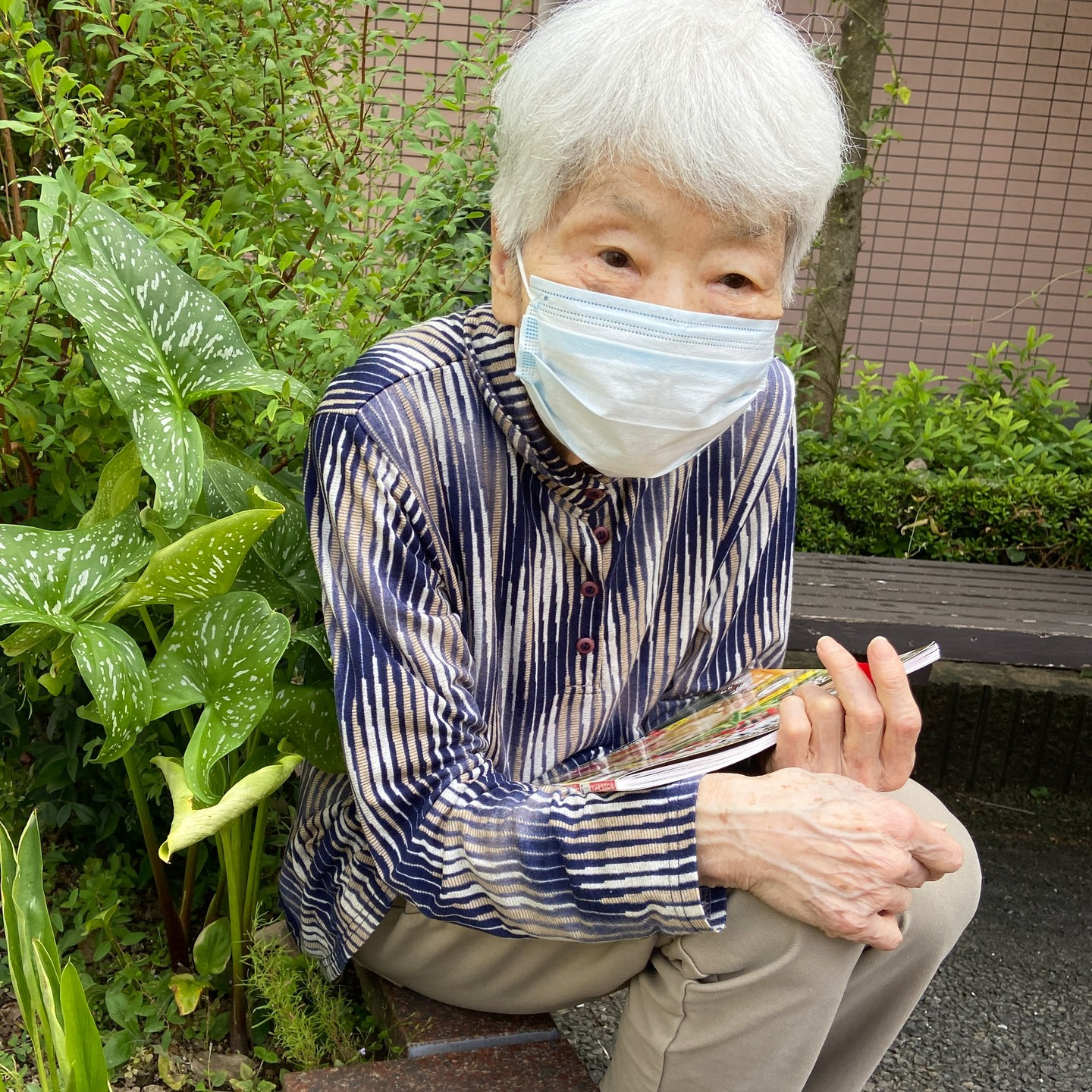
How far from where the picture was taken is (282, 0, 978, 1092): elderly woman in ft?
4.45

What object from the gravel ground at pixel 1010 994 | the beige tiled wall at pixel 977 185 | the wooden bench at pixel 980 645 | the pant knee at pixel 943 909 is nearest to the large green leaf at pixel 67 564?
the pant knee at pixel 943 909

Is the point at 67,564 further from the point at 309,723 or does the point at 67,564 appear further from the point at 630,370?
the point at 630,370

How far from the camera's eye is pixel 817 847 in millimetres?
1313

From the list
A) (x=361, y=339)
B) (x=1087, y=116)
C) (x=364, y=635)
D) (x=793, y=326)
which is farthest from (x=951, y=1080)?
(x=1087, y=116)

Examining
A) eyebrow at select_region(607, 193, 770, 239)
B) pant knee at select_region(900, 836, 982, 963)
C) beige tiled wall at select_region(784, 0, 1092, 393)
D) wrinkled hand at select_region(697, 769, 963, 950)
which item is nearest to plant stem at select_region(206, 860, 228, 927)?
wrinkled hand at select_region(697, 769, 963, 950)

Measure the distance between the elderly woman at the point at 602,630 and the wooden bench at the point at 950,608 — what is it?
103cm

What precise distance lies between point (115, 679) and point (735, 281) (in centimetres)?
89

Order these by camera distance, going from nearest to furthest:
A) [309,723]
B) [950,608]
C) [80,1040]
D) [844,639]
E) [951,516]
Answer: [80,1040], [309,723], [844,639], [950,608], [951,516]

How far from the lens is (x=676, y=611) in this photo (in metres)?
1.79

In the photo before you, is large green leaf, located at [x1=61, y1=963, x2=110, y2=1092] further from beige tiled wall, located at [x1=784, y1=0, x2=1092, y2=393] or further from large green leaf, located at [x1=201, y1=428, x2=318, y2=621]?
beige tiled wall, located at [x1=784, y1=0, x2=1092, y2=393]

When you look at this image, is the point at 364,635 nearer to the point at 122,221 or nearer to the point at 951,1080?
the point at 122,221

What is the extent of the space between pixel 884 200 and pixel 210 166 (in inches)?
186

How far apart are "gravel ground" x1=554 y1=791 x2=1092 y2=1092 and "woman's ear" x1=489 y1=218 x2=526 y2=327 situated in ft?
4.53

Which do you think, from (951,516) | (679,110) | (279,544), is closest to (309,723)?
(279,544)
